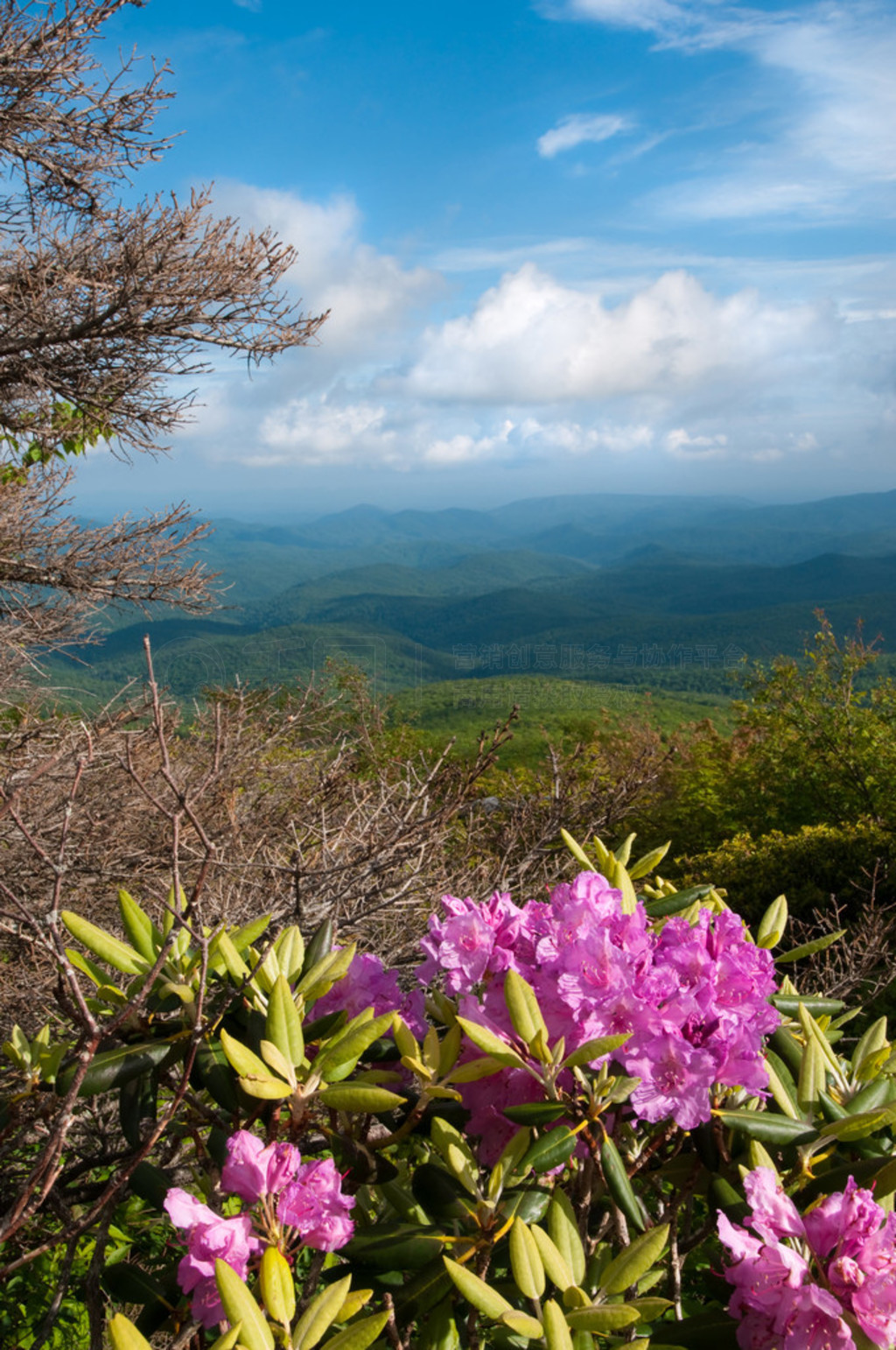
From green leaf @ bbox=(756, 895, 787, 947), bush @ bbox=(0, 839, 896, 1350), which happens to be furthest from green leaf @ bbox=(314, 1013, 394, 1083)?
green leaf @ bbox=(756, 895, 787, 947)

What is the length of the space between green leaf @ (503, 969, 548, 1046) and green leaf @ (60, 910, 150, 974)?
49 centimetres

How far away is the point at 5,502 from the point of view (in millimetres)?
5297

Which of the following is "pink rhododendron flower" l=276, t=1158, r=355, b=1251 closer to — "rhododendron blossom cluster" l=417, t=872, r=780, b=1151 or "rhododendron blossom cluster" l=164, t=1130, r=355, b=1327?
"rhododendron blossom cluster" l=164, t=1130, r=355, b=1327

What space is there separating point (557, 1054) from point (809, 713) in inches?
412

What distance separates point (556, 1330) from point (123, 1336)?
374 mm

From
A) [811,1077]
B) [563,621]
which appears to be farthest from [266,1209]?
[563,621]

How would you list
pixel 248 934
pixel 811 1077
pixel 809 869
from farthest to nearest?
pixel 809 869 < pixel 248 934 < pixel 811 1077

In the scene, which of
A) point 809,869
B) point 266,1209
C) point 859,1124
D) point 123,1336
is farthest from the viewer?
point 809,869

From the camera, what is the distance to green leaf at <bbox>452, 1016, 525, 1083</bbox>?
818mm

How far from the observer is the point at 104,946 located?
1011 mm

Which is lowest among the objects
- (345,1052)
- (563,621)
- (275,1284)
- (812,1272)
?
(563,621)

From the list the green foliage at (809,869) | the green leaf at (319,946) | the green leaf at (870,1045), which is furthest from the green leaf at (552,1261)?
the green foliage at (809,869)

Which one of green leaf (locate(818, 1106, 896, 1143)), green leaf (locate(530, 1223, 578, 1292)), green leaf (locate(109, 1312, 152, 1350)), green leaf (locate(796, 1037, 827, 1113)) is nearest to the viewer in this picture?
green leaf (locate(109, 1312, 152, 1350))

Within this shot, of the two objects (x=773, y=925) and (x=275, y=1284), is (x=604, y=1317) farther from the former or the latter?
(x=773, y=925)
